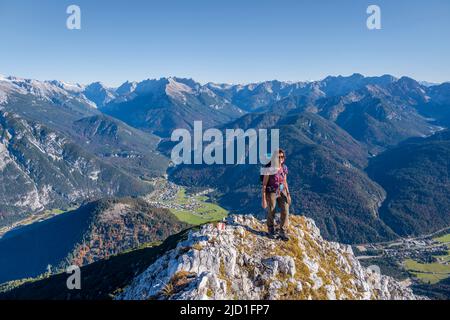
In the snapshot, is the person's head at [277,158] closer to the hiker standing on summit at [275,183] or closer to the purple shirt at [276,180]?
the hiker standing on summit at [275,183]

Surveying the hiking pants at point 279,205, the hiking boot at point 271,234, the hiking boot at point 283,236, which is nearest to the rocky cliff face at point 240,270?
the hiking boot at point 271,234

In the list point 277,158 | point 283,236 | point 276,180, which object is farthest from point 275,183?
point 283,236

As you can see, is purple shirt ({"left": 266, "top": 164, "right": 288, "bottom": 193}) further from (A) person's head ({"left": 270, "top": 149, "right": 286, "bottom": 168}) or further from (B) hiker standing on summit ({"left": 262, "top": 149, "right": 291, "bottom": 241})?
(A) person's head ({"left": 270, "top": 149, "right": 286, "bottom": 168})

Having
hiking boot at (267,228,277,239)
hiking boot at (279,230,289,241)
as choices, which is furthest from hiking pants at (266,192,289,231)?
hiking boot at (267,228,277,239)

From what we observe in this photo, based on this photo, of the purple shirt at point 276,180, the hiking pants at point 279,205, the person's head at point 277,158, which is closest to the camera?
the person's head at point 277,158

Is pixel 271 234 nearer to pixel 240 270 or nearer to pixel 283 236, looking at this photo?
pixel 283 236
